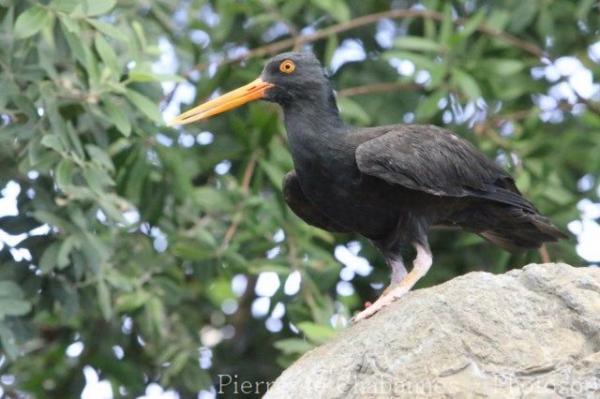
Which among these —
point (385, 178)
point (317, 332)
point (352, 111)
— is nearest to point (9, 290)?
point (317, 332)

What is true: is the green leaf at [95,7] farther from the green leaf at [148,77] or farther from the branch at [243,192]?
→ the branch at [243,192]

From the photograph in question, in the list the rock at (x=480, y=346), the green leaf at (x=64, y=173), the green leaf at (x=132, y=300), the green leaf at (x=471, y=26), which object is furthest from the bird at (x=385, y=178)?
the green leaf at (x=471, y=26)

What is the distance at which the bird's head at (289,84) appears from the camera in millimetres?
9109

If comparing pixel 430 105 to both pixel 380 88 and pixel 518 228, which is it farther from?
pixel 518 228

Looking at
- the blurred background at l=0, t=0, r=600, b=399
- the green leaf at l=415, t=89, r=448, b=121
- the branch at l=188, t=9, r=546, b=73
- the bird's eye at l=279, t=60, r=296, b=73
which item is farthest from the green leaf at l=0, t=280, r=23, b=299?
the green leaf at l=415, t=89, r=448, b=121

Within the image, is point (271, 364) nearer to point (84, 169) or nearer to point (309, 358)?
point (84, 169)

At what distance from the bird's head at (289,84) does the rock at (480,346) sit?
205 centimetres

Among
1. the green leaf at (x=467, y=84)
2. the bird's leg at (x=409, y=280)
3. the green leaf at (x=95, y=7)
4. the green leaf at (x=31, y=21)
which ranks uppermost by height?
the green leaf at (x=95, y=7)

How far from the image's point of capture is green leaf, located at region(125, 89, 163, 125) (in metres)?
→ 9.58

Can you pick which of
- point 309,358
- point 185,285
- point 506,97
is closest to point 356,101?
point 506,97

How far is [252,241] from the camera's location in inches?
429

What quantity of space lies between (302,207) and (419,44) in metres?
2.01

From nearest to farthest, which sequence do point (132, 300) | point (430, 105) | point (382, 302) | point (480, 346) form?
point (480, 346)
point (382, 302)
point (132, 300)
point (430, 105)

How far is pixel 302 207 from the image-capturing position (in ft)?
31.5
